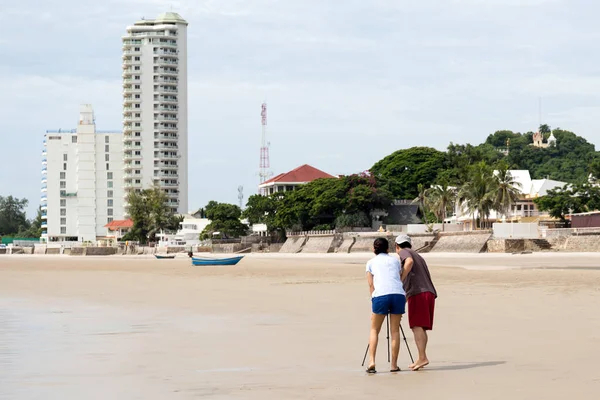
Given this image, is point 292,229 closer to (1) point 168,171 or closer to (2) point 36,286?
(1) point 168,171

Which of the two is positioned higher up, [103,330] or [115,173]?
[115,173]

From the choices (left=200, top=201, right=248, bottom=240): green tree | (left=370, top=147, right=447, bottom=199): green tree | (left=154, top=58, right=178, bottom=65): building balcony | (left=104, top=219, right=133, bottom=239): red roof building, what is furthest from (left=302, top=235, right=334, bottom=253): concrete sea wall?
(left=154, top=58, right=178, bottom=65): building balcony

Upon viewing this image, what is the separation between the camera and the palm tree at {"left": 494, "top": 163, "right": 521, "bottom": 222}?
7569 centimetres

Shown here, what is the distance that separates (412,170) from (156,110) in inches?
2467

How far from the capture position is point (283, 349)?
12.1 meters

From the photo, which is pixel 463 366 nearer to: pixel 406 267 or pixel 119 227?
pixel 406 267

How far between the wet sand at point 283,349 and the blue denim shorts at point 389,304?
687 mm

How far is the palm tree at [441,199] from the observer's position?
8525 centimetres

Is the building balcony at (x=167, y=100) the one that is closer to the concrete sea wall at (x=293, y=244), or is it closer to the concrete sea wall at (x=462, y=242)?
the concrete sea wall at (x=293, y=244)

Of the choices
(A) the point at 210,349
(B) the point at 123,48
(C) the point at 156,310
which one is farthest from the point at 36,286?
(B) the point at 123,48

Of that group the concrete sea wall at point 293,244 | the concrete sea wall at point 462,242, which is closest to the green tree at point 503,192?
the concrete sea wall at point 462,242

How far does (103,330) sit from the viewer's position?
1480cm

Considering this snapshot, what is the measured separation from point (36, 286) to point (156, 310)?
12785mm

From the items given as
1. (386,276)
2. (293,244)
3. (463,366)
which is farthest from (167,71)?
(463,366)
